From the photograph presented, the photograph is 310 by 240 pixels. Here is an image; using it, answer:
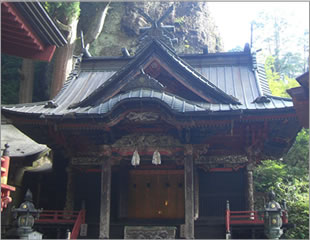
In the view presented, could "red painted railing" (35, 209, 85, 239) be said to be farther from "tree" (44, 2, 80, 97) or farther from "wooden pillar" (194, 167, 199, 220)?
"tree" (44, 2, 80, 97)

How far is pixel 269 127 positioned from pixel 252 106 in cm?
84

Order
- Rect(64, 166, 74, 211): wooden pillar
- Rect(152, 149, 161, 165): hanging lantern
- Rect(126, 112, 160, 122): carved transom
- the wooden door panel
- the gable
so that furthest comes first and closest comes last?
the wooden door panel < Rect(64, 166, 74, 211): wooden pillar < the gable < Rect(152, 149, 161, 165): hanging lantern < Rect(126, 112, 160, 122): carved transom

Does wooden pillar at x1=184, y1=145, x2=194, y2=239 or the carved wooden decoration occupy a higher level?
wooden pillar at x1=184, y1=145, x2=194, y2=239

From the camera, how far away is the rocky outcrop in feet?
98.2

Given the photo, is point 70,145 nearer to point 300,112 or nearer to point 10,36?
point 10,36

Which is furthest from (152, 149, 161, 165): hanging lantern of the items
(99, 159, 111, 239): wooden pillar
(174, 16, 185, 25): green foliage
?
(174, 16, 185, 25): green foliage

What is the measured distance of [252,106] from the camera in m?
11.8

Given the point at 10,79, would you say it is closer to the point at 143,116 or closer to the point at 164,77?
the point at 164,77

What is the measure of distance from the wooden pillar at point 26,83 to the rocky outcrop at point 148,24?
19.8ft

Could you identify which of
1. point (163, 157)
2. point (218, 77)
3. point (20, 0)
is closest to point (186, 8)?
point (218, 77)

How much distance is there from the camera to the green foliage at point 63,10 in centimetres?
2038

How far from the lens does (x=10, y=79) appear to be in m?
27.3

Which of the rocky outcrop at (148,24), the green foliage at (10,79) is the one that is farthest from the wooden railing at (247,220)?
the rocky outcrop at (148,24)

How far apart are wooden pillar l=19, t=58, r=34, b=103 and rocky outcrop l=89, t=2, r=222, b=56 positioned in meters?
6.03
